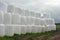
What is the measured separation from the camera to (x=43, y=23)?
15.5 metres

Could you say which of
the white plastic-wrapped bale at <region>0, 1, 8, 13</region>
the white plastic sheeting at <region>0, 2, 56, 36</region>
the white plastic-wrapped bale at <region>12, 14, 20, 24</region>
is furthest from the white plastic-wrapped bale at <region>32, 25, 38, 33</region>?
the white plastic-wrapped bale at <region>0, 1, 8, 13</region>

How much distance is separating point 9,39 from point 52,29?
820 centimetres

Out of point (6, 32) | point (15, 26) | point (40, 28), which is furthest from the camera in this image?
point (40, 28)

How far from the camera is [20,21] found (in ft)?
39.0

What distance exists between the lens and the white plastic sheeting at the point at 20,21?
33.5 ft

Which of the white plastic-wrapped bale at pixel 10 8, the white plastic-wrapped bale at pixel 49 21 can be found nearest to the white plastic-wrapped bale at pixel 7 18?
the white plastic-wrapped bale at pixel 10 8

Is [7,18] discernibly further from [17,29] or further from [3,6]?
[17,29]

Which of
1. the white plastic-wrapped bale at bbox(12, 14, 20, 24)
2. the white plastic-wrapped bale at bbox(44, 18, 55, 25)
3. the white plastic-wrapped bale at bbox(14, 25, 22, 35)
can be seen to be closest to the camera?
the white plastic-wrapped bale at bbox(14, 25, 22, 35)

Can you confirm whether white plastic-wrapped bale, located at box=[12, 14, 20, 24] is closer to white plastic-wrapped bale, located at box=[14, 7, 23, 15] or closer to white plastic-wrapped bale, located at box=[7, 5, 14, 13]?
white plastic-wrapped bale, located at box=[7, 5, 14, 13]

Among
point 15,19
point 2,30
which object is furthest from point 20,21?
point 2,30

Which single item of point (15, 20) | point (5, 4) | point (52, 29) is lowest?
point (52, 29)

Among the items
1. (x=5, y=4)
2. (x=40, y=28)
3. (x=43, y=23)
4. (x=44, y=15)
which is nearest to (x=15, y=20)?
(x=5, y=4)

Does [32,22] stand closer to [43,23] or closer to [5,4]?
[43,23]

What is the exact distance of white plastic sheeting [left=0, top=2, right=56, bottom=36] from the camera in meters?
10.2
